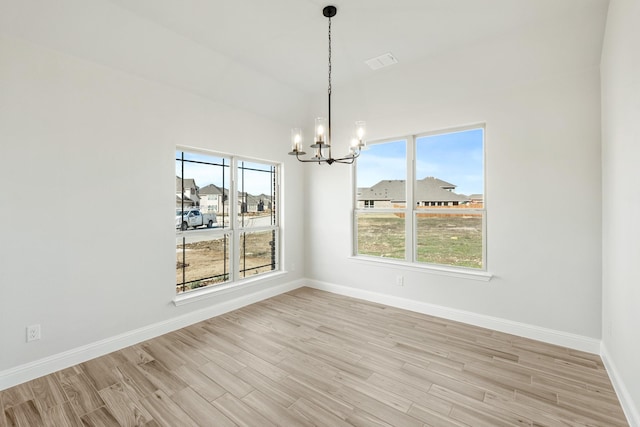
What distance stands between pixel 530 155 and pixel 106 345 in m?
4.61

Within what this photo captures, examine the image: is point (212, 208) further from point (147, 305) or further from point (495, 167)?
point (495, 167)

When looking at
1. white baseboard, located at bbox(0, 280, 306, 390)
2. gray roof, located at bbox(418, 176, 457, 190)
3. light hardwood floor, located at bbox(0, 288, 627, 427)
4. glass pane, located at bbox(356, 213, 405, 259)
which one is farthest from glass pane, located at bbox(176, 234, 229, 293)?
gray roof, located at bbox(418, 176, 457, 190)

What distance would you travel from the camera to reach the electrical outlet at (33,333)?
237 cm

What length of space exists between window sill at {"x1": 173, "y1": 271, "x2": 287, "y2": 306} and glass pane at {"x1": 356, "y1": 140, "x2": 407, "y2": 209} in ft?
5.94

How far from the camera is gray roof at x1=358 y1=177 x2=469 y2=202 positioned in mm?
3717

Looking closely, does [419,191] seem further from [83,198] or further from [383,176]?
[83,198]

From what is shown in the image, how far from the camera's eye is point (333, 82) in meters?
3.98

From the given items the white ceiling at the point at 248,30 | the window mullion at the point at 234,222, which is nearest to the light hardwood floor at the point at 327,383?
the window mullion at the point at 234,222

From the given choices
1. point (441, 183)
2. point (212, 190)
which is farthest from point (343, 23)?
point (212, 190)

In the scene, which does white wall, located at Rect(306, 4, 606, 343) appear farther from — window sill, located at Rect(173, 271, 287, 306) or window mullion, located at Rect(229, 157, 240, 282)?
window mullion, located at Rect(229, 157, 240, 282)

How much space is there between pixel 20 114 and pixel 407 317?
4244 mm

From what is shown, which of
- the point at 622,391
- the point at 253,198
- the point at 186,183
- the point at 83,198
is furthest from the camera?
the point at 253,198

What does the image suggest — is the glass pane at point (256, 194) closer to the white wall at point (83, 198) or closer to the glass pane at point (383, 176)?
the white wall at point (83, 198)

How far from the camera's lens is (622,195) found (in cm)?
211
